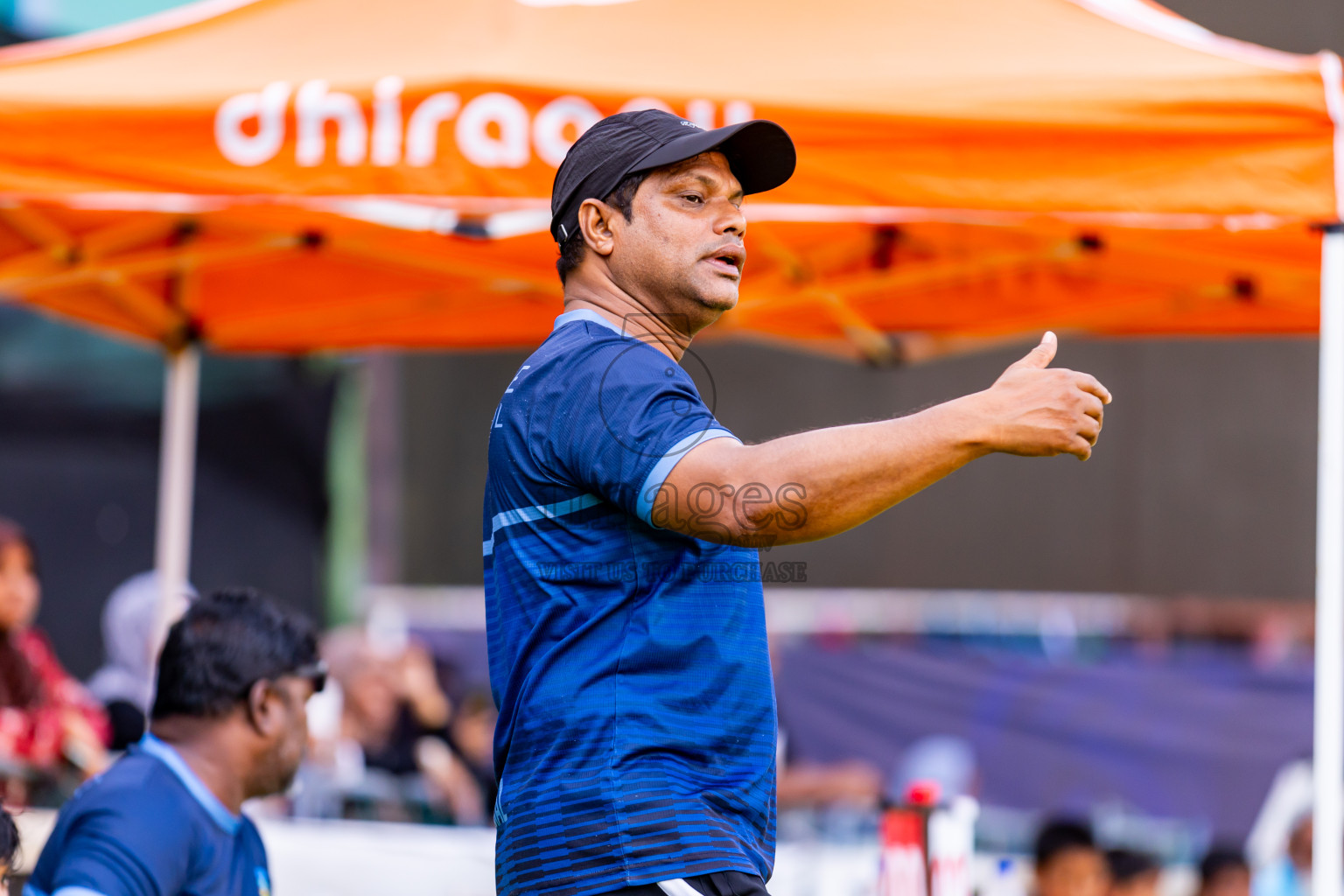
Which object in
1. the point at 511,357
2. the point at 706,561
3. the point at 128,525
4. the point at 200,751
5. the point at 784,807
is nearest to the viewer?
the point at 706,561

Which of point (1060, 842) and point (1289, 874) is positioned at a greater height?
point (1060, 842)

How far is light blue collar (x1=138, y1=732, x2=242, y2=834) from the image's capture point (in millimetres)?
2516

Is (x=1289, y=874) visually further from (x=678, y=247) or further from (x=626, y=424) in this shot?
(x=626, y=424)

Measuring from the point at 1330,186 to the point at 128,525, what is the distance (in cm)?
525

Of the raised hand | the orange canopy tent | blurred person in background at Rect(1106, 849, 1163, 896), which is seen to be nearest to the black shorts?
the raised hand

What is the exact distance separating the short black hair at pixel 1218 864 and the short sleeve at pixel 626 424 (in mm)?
3850

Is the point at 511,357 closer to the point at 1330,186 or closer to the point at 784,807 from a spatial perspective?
the point at 784,807

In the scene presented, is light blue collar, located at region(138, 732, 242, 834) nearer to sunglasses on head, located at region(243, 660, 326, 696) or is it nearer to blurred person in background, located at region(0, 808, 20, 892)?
sunglasses on head, located at region(243, 660, 326, 696)

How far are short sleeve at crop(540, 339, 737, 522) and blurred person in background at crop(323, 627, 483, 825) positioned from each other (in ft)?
13.3

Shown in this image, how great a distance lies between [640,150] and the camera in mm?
1845

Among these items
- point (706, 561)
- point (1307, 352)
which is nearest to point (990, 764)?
point (1307, 352)

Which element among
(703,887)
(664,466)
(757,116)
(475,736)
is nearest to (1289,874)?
(475,736)

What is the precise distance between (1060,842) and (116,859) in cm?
314

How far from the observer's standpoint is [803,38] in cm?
324
